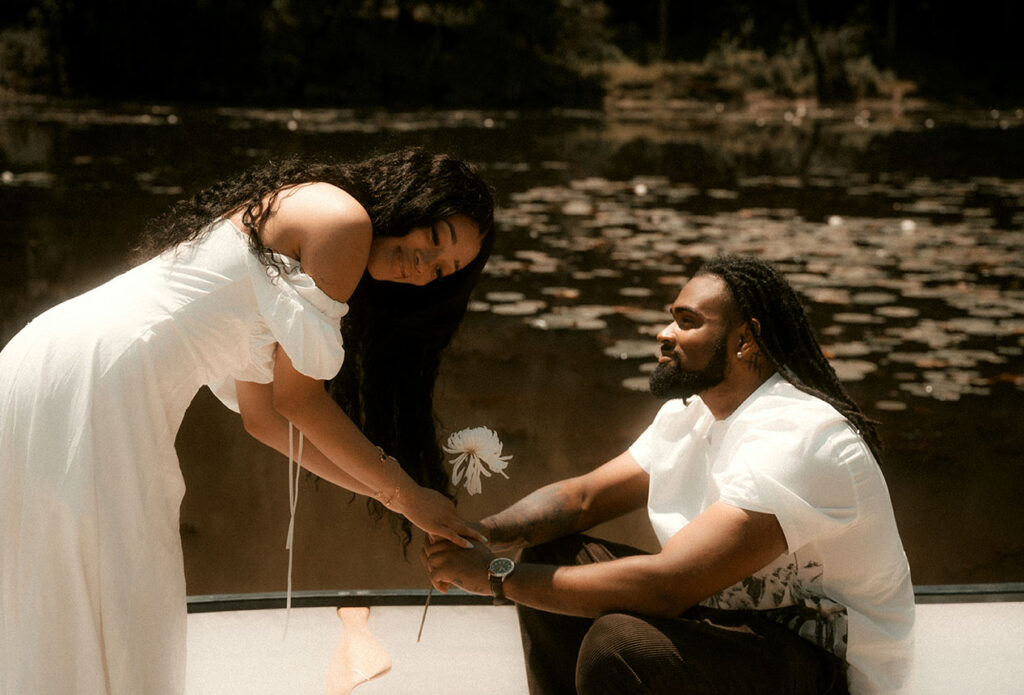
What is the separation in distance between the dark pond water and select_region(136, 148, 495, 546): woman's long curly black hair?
246mm

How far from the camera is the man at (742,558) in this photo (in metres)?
1.65

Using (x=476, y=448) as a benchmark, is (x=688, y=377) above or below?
above

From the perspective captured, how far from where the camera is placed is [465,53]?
688 inches

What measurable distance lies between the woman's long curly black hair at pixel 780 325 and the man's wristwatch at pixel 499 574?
0.55 m

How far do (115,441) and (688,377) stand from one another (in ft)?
2.94

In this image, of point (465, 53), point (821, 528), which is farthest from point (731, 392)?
point (465, 53)

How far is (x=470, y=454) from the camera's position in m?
1.99

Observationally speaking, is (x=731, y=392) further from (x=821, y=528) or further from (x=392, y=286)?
(x=392, y=286)

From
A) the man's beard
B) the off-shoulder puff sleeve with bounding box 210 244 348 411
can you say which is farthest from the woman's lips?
the man's beard

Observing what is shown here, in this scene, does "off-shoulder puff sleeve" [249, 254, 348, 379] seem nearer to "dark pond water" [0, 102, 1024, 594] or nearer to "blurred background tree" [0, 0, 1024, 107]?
"dark pond water" [0, 102, 1024, 594]

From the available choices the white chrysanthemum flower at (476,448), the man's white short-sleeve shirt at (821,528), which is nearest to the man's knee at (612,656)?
the man's white short-sleeve shirt at (821,528)

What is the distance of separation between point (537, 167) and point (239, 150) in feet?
10.0

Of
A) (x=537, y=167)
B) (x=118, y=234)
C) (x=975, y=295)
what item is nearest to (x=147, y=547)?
(x=975, y=295)

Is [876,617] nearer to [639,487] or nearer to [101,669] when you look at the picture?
[639,487]
